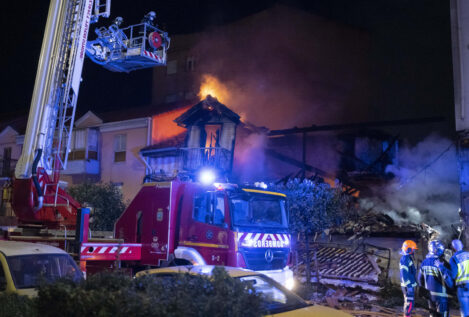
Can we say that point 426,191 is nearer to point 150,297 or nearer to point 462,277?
point 462,277

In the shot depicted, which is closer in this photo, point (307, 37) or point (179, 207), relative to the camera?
point (179, 207)

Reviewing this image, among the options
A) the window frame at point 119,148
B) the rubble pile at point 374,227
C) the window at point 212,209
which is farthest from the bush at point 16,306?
the window frame at point 119,148

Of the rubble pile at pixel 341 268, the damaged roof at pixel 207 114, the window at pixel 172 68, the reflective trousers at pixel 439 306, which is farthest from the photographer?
the window at pixel 172 68

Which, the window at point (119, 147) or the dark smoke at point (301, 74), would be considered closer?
the window at point (119, 147)

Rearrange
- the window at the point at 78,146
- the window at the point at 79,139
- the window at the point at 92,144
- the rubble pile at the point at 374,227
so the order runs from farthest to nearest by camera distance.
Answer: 1. the window at the point at 79,139
2. the window at the point at 78,146
3. the window at the point at 92,144
4. the rubble pile at the point at 374,227

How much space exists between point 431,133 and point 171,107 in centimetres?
1376

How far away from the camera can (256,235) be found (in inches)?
352

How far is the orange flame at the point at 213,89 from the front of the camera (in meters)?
30.0

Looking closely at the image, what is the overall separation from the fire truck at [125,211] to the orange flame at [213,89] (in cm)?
1910

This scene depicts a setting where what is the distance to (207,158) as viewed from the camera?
70.5 feet

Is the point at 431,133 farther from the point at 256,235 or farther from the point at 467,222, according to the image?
the point at 256,235

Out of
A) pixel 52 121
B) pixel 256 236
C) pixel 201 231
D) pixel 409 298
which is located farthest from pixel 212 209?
pixel 52 121

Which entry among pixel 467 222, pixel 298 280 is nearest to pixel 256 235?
pixel 298 280

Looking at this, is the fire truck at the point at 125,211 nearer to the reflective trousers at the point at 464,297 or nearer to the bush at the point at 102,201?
the reflective trousers at the point at 464,297
